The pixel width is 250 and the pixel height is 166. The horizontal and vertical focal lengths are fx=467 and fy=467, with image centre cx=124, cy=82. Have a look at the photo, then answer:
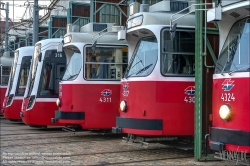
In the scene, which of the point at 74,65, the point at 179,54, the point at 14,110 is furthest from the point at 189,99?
the point at 14,110

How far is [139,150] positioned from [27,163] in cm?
279

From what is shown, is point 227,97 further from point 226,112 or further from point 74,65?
point 74,65

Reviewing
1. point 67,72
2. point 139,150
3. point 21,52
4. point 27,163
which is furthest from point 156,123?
point 21,52

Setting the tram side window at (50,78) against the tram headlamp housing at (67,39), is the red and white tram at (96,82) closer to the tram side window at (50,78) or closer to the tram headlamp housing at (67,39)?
the tram headlamp housing at (67,39)

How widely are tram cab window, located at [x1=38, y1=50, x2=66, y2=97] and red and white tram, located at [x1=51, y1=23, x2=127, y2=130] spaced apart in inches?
90.1

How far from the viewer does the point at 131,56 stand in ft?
34.0

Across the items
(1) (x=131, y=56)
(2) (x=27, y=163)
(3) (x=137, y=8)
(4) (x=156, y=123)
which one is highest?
(3) (x=137, y=8)

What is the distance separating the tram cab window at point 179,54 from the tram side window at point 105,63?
2.93 m

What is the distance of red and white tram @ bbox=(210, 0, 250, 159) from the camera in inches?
263

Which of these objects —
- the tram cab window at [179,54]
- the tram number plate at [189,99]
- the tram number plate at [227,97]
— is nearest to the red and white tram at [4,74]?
the tram cab window at [179,54]

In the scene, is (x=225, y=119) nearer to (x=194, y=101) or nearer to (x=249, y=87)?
(x=249, y=87)

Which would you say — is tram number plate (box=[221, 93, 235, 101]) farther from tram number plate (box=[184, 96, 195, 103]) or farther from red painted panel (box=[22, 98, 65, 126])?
red painted panel (box=[22, 98, 65, 126])

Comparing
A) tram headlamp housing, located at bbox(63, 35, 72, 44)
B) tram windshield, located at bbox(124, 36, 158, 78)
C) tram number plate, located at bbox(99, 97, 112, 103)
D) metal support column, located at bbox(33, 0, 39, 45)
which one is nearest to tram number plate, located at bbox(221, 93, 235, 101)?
tram windshield, located at bbox(124, 36, 158, 78)

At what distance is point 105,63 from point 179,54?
3.21 metres
